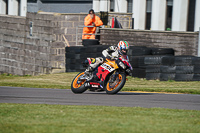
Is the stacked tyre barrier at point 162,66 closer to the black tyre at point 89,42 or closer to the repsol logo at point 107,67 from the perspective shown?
the black tyre at point 89,42

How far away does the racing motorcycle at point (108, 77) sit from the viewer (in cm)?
1129

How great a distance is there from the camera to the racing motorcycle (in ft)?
37.0

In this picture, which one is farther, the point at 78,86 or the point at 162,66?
the point at 162,66

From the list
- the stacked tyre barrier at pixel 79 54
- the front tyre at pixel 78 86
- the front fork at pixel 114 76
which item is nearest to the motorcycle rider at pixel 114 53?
the front tyre at pixel 78 86

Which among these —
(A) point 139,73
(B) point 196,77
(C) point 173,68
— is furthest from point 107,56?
(A) point 139,73

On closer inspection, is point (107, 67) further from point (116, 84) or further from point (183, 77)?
point (183, 77)

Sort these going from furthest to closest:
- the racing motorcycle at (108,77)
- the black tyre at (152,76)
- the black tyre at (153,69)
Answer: the black tyre at (152,76) < the black tyre at (153,69) < the racing motorcycle at (108,77)

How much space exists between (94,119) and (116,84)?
4.20m

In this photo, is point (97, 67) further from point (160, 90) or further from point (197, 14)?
point (197, 14)

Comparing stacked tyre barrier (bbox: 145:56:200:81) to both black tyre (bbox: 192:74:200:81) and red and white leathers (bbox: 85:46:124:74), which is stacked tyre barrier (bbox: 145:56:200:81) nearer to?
black tyre (bbox: 192:74:200:81)

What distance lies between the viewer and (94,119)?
23.6ft

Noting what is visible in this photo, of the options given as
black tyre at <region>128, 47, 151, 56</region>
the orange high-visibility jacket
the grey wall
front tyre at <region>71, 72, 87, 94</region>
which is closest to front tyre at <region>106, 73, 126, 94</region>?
front tyre at <region>71, 72, 87, 94</region>

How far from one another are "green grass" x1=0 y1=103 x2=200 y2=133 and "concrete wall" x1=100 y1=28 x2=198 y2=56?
11940 millimetres

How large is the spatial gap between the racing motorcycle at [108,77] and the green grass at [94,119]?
2.56 metres
